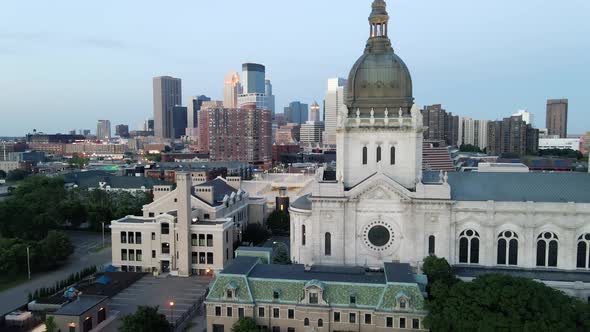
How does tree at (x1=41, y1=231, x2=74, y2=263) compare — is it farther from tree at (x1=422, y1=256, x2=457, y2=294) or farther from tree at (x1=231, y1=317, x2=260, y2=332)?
tree at (x1=422, y1=256, x2=457, y2=294)

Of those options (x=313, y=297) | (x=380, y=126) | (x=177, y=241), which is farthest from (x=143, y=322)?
(x=380, y=126)

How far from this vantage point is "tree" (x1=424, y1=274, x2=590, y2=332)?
42.4 meters

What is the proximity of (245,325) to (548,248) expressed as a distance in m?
40.3

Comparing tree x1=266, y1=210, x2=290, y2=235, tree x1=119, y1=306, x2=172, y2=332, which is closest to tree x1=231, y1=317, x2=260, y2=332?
tree x1=119, y1=306, x2=172, y2=332

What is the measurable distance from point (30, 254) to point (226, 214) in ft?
111

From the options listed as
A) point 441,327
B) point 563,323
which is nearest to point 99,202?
point 441,327

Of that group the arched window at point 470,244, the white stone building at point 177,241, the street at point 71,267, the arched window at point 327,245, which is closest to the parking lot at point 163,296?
the white stone building at point 177,241

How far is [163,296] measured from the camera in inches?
2638

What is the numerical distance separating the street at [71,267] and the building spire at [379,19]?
61560 mm

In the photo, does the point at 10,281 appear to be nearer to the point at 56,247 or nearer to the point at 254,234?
the point at 56,247

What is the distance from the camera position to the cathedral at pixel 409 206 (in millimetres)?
59875

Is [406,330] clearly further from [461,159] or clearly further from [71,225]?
[461,159]

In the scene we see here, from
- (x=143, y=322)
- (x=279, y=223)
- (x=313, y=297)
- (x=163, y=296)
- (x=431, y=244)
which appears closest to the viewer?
(x=313, y=297)

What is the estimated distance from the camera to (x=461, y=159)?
19588cm
